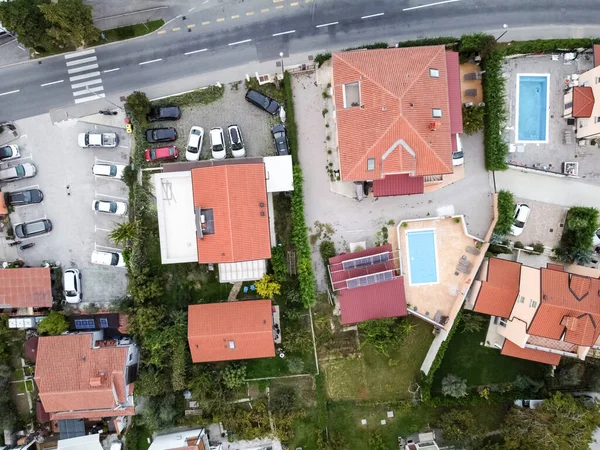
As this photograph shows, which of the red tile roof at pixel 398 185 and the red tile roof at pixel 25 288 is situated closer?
the red tile roof at pixel 398 185

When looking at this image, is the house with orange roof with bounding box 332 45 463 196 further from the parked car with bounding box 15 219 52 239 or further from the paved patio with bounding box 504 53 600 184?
the parked car with bounding box 15 219 52 239

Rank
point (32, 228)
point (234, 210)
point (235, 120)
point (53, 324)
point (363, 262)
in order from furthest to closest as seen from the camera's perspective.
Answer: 1. point (235, 120)
2. point (32, 228)
3. point (53, 324)
4. point (363, 262)
5. point (234, 210)

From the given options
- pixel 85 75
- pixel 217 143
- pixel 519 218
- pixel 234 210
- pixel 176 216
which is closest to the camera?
pixel 234 210

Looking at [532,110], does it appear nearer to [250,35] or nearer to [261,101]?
[261,101]

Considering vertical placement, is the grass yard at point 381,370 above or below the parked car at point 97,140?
below

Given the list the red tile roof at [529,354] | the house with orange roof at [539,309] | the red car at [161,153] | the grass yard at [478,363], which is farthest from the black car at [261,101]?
the red tile roof at [529,354]

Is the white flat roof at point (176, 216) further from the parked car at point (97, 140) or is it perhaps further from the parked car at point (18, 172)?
the parked car at point (18, 172)

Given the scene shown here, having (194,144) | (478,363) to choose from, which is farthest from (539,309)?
(194,144)
